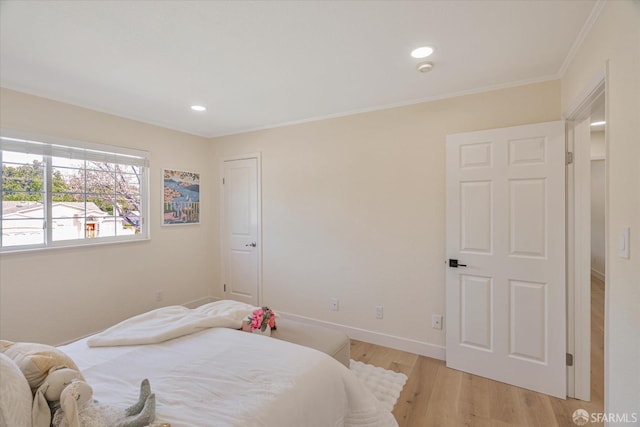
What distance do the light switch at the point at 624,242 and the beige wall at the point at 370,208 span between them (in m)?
1.36

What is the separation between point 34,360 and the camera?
1.05m

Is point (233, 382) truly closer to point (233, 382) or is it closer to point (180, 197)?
point (233, 382)

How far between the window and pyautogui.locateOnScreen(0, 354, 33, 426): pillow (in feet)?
7.20

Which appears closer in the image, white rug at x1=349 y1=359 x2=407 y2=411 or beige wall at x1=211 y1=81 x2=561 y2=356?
white rug at x1=349 y1=359 x2=407 y2=411

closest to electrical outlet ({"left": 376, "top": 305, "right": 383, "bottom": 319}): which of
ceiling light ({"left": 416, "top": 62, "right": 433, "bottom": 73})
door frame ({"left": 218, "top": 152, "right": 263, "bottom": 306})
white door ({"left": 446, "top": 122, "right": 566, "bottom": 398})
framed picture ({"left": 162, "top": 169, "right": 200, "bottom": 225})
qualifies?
white door ({"left": 446, "top": 122, "right": 566, "bottom": 398})

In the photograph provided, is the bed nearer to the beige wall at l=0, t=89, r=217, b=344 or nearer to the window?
the beige wall at l=0, t=89, r=217, b=344

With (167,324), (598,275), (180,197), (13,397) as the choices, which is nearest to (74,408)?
(13,397)

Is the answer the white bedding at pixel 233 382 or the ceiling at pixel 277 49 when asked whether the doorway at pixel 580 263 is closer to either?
the ceiling at pixel 277 49

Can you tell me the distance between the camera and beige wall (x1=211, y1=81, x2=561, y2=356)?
259 centimetres

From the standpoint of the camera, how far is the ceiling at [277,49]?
4.92 ft

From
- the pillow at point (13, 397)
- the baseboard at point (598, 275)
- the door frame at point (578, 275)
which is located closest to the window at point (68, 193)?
the pillow at point (13, 397)

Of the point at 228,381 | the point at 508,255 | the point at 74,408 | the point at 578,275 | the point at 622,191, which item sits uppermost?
the point at 622,191

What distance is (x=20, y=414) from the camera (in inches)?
34.0

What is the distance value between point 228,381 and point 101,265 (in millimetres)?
2529
